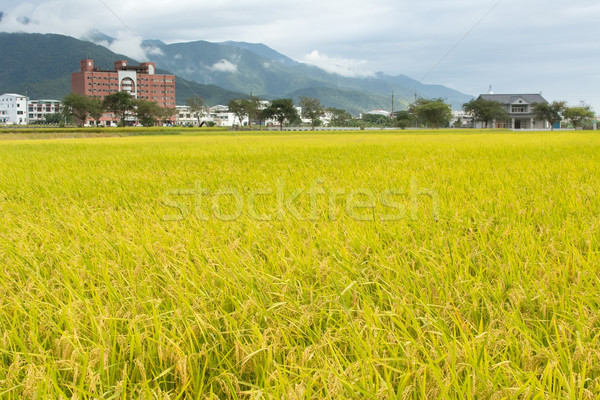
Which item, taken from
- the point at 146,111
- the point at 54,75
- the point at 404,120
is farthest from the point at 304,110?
the point at 54,75

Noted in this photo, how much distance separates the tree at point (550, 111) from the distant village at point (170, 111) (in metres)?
0.32

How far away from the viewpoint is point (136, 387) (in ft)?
3.63

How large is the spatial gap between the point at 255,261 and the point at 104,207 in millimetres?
2190

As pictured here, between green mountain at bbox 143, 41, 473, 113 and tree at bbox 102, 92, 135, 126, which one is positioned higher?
green mountain at bbox 143, 41, 473, 113

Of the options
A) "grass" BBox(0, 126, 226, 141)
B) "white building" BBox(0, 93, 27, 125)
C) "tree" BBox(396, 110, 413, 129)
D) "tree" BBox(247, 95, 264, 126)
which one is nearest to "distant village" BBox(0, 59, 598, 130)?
"white building" BBox(0, 93, 27, 125)

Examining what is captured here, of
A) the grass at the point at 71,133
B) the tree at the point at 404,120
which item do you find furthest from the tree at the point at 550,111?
the grass at the point at 71,133

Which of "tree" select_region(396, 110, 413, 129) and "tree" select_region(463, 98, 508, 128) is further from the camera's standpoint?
"tree" select_region(396, 110, 413, 129)

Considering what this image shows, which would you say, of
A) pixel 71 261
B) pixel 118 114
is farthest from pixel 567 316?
pixel 118 114

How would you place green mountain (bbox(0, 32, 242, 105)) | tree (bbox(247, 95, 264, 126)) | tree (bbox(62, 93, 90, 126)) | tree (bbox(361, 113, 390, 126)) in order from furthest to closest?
green mountain (bbox(0, 32, 242, 105)) < tree (bbox(361, 113, 390, 126)) < tree (bbox(247, 95, 264, 126)) < tree (bbox(62, 93, 90, 126))

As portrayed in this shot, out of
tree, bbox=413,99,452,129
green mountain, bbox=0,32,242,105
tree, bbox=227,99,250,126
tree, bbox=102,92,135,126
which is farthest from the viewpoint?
green mountain, bbox=0,32,242,105

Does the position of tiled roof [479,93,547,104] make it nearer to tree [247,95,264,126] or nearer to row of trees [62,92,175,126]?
tree [247,95,264,126]

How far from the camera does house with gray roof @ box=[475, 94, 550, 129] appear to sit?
67688 mm

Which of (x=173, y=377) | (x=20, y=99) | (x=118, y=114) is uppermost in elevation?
(x=20, y=99)

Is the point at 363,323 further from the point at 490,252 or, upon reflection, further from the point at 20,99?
the point at 20,99
